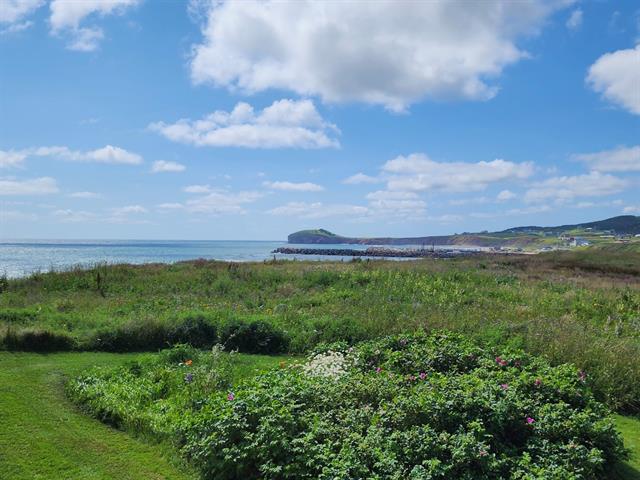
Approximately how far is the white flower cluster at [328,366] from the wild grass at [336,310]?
318 centimetres

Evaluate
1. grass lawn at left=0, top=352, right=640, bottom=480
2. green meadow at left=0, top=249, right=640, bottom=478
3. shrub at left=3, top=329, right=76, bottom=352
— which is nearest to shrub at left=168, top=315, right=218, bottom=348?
green meadow at left=0, top=249, right=640, bottom=478

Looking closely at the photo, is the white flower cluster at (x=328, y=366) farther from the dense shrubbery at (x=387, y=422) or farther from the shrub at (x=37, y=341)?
the shrub at (x=37, y=341)

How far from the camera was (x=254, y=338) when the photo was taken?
12336 millimetres

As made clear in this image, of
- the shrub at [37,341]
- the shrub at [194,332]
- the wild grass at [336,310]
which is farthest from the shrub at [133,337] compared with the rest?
the shrub at [37,341]

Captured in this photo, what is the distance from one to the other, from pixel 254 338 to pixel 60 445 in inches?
250

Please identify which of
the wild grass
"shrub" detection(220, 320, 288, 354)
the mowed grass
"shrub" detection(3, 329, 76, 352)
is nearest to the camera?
the mowed grass

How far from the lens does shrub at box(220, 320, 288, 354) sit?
482 inches

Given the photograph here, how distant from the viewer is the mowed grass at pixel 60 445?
563 cm

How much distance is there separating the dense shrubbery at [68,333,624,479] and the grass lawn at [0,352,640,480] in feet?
0.93

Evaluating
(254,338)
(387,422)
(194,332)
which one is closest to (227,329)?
(254,338)

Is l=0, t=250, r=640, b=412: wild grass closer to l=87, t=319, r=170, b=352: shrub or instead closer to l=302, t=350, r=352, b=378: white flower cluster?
l=87, t=319, r=170, b=352: shrub

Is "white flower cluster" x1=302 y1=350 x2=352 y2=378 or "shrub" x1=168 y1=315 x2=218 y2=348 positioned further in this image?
"shrub" x1=168 y1=315 x2=218 y2=348

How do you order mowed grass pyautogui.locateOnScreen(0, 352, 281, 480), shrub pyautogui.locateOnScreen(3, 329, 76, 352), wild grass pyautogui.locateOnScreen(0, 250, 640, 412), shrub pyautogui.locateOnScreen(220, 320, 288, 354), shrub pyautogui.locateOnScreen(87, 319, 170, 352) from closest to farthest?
1. mowed grass pyautogui.locateOnScreen(0, 352, 281, 480)
2. wild grass pyautogui.locateOnScreen(0, 250, 640, 412)
3. shrub pyautogui.locateOnScreen(3, 329, 76, 352)
4. shrub pyautogui.locateOnScreen(87, 319, 170, 352)
5. shrub pyautogui.locateOnScreen(220, 320, 288, 354)

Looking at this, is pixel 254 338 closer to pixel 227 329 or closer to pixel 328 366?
pixel 227 329
